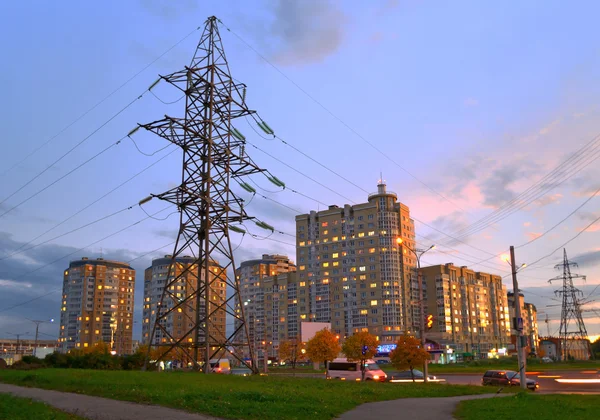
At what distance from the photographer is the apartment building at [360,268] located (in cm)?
16650

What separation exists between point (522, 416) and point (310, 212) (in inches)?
6805

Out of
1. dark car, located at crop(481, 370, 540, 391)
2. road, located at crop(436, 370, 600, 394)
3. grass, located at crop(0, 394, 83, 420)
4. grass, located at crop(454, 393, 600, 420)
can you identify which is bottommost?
road, located at crop(436, 370, 600, 394)

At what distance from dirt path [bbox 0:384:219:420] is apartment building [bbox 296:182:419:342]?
5702 inches

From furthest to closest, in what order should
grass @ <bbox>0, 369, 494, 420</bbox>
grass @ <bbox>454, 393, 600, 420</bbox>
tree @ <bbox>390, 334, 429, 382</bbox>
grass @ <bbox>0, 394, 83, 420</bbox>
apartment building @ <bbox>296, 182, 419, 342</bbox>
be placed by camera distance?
apartment building @ <bbox>296, 182, 419, 342</bbox>
tree @ <bbox>390, 334, 429, 382</bbox>
grass @ <bbox>454, 393, 600, 420</bbox>
grass @ <bbox>0, 369, 494, 420</bbox>
grass @ <bbox>0, 394, 83, 420</bbox>

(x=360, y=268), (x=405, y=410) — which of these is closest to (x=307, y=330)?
(x=405, y=410)

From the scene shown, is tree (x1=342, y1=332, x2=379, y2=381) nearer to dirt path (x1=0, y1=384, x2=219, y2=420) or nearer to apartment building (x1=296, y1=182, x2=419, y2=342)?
dirt path (x1=0, y1=384, x2=219, y2=420)

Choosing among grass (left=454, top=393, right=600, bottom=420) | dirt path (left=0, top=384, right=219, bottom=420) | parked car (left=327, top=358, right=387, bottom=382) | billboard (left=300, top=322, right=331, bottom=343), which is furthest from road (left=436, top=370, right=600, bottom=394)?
billboard (left=300, top=322, right=331, bottom=343)

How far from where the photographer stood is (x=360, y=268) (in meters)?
175

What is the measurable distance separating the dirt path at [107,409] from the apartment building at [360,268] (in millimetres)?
144819

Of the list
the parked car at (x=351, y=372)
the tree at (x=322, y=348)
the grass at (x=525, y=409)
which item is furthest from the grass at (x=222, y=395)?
the tree at (x=322, y=348)

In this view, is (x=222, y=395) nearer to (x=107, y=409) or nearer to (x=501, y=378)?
(x=107, y=409)

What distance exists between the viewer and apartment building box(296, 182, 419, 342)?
166m

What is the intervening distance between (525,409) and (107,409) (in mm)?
16378

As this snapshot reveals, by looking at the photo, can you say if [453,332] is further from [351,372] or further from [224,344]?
[224,344]
